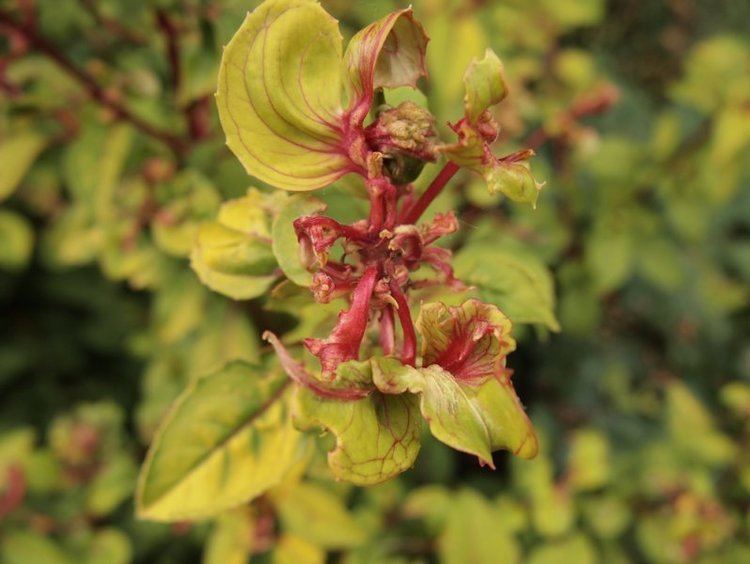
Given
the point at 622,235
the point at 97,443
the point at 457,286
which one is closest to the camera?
the point at 457,286

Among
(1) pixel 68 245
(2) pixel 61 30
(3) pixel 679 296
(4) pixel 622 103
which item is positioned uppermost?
(2) pixel 61 30

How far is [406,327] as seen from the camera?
2.24 ft

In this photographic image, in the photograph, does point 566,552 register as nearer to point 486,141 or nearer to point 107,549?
point 107,549

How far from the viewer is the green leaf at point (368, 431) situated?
2.05 ft

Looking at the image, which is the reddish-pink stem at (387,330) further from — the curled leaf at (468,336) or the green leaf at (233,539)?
the green leaf at (233,539)

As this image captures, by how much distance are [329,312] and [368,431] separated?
9.3 inches

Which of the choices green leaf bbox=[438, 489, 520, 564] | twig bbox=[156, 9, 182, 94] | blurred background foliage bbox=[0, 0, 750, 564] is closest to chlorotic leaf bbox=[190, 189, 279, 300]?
blurred background foliage bbox=[0, 0, 750, 564]

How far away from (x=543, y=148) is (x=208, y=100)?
1732mm

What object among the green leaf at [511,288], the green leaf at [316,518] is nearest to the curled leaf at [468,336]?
the green leaf at [511,288]

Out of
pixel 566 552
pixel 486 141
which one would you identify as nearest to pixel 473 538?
pixel 566 552

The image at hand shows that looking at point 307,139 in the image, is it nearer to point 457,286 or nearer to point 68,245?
point 457,286

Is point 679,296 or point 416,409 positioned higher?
point 416,409

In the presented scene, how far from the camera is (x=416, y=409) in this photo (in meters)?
0.67

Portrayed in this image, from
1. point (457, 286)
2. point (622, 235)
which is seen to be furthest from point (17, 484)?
point (622, 235)
